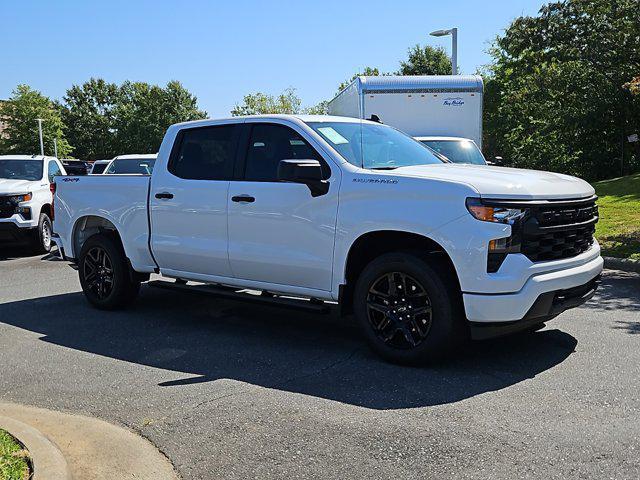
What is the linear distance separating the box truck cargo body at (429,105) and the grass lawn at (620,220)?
3332mm

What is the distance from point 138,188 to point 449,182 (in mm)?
3557

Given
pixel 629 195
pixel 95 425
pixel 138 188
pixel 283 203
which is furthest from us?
pixel 629 195

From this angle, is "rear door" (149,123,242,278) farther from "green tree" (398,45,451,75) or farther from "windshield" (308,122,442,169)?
"green tree" (398,45,451,75)

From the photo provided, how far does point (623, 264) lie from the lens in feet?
30.7

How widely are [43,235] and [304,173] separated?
9.39 m

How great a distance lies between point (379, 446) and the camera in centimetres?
385

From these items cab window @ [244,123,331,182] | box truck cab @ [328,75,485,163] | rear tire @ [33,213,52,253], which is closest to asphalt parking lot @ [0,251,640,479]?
cab window @ [244,123,331,182]

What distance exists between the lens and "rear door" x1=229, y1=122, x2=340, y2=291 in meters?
5.60

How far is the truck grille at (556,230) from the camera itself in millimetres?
4848

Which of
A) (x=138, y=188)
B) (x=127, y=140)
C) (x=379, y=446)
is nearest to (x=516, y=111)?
(x=138, y=188)

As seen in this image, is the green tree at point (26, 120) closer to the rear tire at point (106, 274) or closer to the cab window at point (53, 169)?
the cab window at point (53, 169)

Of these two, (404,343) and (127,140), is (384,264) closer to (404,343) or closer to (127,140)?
(404,343)

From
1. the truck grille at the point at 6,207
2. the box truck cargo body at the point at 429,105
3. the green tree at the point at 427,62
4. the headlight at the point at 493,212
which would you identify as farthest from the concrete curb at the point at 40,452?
the green tree at the point at 427,62

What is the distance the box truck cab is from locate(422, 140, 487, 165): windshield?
137 cm
